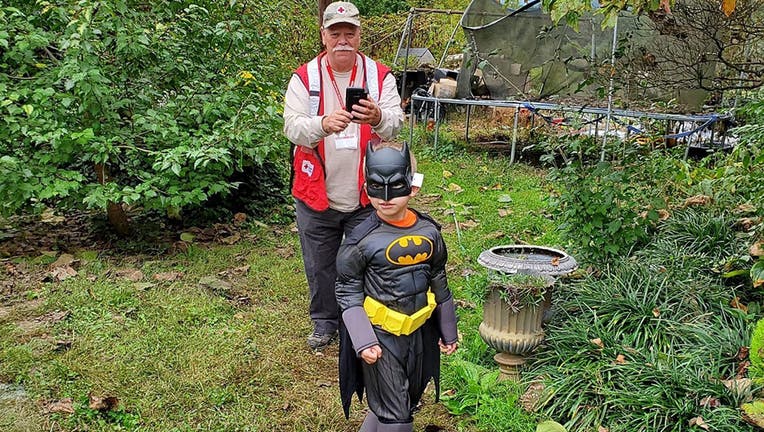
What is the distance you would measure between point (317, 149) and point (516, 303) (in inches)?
50.8

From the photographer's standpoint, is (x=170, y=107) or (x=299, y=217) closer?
(x=299, y=217)

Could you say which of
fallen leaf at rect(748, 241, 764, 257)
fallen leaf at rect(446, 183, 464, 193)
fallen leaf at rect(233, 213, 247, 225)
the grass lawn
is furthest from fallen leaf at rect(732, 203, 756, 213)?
fallen leaf at rect(233, 213, 247, 225)

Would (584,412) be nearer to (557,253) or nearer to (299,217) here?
(557,253)

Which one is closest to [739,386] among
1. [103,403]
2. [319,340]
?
[319,340]

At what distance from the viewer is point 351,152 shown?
331 centimetres

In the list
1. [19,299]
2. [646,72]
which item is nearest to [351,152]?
[646,72]

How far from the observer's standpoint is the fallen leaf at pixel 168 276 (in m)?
4.68

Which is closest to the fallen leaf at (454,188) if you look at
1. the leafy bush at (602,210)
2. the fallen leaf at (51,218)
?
the leafy bush at (602,210)

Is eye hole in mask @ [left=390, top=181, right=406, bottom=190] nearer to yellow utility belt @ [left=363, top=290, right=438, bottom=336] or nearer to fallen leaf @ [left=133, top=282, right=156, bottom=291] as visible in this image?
yellow utility belt @ [left=363, top=290, right=438, bottom=336]

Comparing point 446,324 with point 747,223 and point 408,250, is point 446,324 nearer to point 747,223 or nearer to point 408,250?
point 408,250

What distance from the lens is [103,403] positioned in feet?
9.96

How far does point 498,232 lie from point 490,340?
2.61 metres

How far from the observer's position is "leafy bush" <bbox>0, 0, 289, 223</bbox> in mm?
4457

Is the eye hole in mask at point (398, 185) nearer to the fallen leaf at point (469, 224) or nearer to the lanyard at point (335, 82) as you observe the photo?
the lanyard at point (335, 82)
